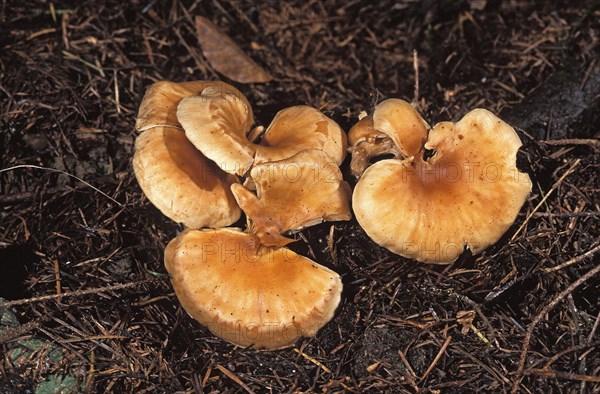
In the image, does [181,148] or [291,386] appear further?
[181,148]

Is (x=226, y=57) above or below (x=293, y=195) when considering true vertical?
above

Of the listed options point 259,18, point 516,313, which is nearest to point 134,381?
point 516,313

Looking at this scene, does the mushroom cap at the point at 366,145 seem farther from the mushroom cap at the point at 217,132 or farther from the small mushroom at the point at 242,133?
the mushroom cap at the point at 217,132

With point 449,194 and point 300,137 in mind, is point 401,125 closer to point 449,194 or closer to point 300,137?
point 449,194

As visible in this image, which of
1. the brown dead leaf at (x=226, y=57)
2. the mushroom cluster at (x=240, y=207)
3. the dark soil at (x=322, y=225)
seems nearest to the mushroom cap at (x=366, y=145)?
the mushroom cluster at (x=240, y=207)

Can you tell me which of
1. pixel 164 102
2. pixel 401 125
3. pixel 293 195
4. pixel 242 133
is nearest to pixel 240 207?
pixel 293 195

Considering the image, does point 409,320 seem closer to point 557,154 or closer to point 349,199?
point 349,199
